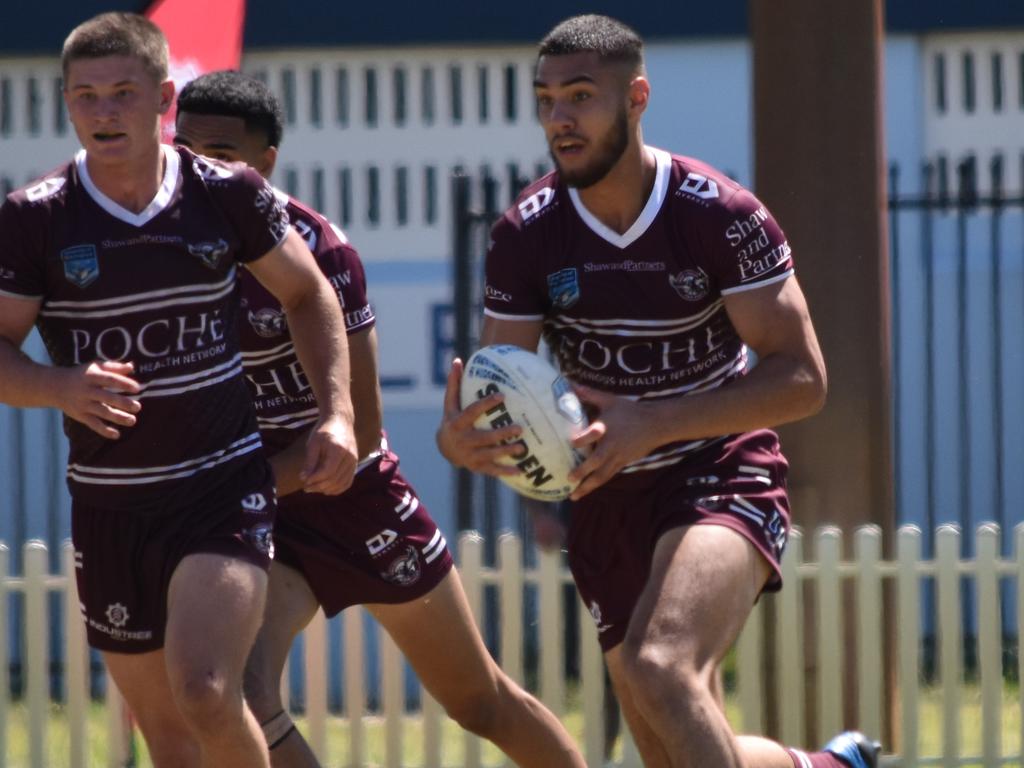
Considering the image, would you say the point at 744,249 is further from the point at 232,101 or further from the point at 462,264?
the point at 462,264

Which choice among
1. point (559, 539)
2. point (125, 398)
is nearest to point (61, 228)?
point (125, 398)

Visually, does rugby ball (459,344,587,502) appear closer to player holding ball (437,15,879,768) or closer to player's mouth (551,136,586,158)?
player holding ball (437,15,879,768)

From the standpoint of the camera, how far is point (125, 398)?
4469mm

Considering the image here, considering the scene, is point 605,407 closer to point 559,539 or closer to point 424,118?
point 559,539

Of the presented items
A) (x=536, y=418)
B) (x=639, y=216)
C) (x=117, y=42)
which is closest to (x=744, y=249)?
(x=639, y=216)

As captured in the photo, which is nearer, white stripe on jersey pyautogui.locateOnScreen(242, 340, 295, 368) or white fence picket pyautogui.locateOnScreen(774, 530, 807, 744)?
white stripe on jersey pyautogui.locateOnScreen(242, 340, 295, 368)

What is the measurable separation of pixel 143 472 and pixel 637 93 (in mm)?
1622

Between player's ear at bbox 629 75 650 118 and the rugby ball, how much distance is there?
0.80 meters

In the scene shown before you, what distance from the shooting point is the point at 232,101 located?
573 cm

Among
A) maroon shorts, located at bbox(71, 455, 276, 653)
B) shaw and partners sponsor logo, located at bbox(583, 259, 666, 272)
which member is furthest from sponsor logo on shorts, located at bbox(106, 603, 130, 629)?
shaw and partners sponsor logo, located at bbox(583, 259, 666, 272)

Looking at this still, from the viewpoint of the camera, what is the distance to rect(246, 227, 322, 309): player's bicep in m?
4.97

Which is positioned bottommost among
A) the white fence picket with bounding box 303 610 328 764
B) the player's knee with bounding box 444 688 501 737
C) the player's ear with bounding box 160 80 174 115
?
the white fence picket with bounding box 303 610 328 764

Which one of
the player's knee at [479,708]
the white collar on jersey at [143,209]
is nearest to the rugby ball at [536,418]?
the white collar on jersey at [143,209]

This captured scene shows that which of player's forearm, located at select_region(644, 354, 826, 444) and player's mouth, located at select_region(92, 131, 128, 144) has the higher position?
player's mouth, located at select_region(92, 131, 128, 144)
